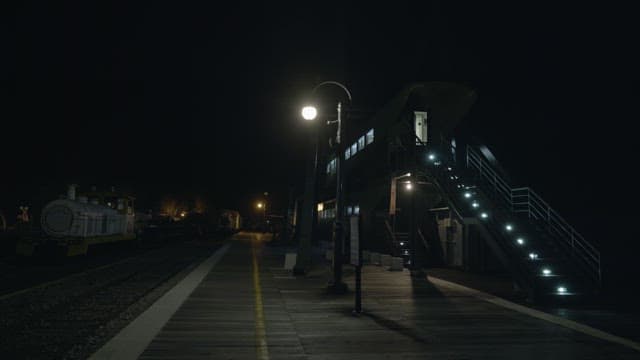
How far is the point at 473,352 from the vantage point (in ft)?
26.5

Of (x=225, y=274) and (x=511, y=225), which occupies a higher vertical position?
(x=511, y=225)

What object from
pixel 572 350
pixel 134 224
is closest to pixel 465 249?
pixel 572 350

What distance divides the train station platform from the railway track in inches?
20.7

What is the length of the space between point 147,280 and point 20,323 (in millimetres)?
8137

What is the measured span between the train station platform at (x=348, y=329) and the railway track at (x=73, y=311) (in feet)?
1.73

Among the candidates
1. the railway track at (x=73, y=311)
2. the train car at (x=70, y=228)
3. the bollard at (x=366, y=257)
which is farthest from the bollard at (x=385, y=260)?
the train car at (x=70, y=228)

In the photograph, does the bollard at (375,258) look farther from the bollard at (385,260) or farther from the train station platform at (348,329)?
the train station platform at (348,329)

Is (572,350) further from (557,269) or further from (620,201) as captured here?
(620,201)

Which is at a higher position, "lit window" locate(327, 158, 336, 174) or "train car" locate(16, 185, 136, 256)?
"lit window" locate(327, 158, 336, 174)

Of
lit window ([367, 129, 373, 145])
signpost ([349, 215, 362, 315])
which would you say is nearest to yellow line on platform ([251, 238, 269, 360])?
signpost ([349, 215, 362, 315])

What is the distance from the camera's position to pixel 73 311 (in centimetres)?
1226

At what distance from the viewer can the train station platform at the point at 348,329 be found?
8016 mm

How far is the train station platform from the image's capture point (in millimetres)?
8016

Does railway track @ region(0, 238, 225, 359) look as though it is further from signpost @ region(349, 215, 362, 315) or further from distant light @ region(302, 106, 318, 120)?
distant light @ region(302, 106, 318, 120)
